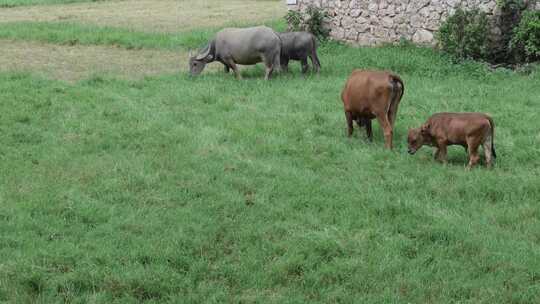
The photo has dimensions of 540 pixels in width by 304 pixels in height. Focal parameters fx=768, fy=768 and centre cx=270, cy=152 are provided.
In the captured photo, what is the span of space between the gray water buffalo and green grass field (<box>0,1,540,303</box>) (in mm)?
1841

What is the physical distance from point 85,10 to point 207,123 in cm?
1696

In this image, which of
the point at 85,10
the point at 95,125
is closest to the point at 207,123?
the point at 95,125

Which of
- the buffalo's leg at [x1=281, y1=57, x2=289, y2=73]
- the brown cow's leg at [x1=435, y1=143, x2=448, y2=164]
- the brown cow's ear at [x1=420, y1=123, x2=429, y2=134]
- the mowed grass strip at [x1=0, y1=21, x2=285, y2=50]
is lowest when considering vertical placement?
the mowed grass strip at [x1=0, y1=21, x2=285, y2=50]

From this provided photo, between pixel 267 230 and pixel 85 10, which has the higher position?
pixel 267 230

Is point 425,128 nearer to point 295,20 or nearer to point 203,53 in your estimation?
point 203,53

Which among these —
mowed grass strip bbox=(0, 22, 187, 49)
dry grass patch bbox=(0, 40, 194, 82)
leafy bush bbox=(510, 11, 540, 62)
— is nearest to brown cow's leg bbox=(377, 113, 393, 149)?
leafy bush bbox=(510, 11, 540, 62)

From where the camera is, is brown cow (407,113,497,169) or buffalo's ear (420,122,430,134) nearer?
brown cow (407,113,497,169)

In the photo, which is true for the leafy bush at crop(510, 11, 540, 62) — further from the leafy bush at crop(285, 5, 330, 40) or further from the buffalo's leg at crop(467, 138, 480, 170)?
the buffalo's leg at crop(467, 138, 480, 170)

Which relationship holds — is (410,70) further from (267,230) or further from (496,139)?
(267,230)

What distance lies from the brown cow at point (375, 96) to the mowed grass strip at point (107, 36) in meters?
8.71

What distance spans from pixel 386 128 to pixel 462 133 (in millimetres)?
1231

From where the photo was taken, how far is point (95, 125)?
10914mm

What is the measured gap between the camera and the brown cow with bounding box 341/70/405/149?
974 cm

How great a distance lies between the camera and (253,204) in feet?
26.3
